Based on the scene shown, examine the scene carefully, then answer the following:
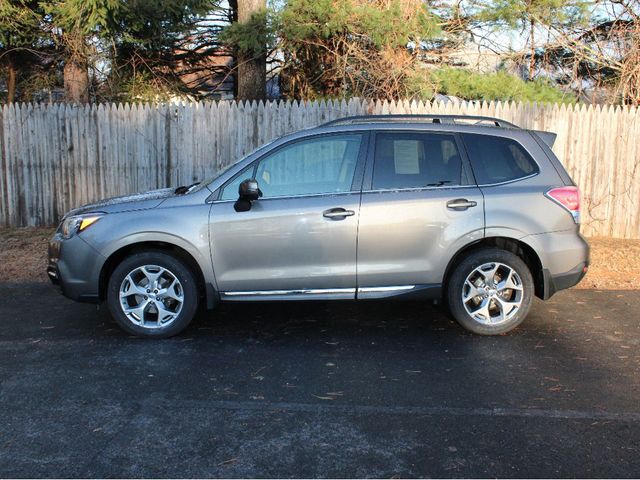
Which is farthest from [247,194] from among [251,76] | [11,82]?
[11,82]

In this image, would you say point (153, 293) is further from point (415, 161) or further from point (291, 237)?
point (415, 161)

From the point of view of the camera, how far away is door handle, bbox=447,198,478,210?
17.9 ft

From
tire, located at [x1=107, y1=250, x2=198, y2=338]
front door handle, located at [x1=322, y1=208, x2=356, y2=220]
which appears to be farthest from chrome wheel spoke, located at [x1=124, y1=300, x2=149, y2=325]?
front door handle, located at [x1=322, y1=208, x2=356, y2=220]

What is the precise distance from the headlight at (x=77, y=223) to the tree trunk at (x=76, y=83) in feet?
30.0

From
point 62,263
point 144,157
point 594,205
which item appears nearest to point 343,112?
point 144,157

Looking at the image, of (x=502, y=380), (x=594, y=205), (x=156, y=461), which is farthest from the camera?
(x=594, y=205)

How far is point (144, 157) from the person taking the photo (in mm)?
10547

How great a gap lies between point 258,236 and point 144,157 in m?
5.82

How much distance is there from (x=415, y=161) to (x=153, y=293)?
258 centimetres

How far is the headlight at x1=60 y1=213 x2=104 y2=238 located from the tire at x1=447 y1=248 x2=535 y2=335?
3179mm

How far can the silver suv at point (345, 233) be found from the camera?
542cm

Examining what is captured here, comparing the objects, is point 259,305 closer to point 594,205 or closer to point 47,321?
point 47,321

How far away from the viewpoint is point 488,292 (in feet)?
18.3

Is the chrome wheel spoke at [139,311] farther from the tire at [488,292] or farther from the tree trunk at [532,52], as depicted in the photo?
the tree trunk at [532,52]
